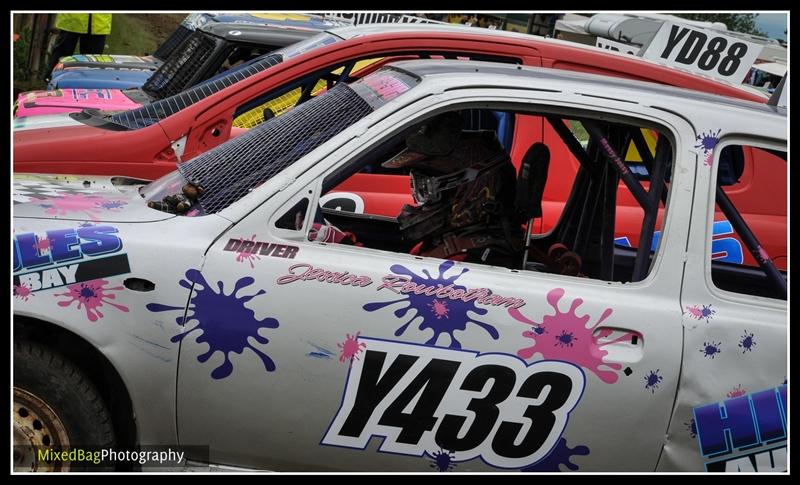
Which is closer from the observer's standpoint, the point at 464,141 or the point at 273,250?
the point at 273,250

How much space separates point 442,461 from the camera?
3404mm

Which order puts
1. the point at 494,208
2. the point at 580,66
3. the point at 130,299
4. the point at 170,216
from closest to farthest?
the point at 130,299 < the point at 170,216 < the point at 494,208 < the point at 580,66

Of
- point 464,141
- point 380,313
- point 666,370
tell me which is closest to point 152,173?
point 464,141

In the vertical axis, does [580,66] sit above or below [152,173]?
above

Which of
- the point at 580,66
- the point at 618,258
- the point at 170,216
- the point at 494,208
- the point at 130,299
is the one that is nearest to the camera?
the point at 130,299

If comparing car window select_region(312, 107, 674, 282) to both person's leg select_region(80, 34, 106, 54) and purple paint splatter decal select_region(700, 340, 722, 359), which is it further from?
person's leg select_region(80, 34, 106, 54)

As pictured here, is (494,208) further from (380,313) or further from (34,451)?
(34,451)

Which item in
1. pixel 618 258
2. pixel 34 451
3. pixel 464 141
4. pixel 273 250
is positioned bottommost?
pixel 34 451

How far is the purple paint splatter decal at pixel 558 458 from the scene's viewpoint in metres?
3.43

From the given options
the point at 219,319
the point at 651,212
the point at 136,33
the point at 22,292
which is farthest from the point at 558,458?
the point at 136,33

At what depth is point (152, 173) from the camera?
584cm

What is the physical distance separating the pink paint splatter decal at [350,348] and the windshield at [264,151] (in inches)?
24.6

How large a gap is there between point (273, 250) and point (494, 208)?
3.27 feet

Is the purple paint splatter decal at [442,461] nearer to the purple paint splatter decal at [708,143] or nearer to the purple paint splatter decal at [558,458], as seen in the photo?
the purple paint splatter decal at [558,458]
